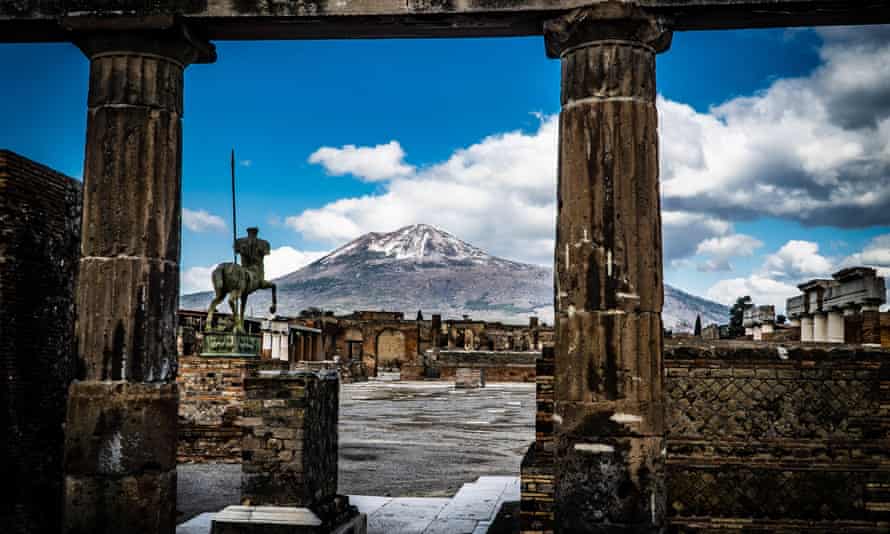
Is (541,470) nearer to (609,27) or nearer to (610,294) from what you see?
(610,294)

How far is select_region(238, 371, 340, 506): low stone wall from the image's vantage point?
7273 millimetres

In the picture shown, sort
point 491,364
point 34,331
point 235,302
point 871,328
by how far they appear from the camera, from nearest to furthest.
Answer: point 34,331 < point 871,328 < point 235,302 < point 491,364

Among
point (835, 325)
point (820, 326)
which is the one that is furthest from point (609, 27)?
point (820, 326)

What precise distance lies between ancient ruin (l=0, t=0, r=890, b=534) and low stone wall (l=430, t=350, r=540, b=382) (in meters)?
36.9

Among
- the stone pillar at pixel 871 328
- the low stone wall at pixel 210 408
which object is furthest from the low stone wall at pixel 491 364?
the low stone wall at pixel 210 408

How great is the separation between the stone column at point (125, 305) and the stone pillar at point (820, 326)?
→ 1805cm

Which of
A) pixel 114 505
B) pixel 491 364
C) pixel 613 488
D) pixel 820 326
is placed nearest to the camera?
pixel 613 488

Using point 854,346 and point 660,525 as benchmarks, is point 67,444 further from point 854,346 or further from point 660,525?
point 854,346

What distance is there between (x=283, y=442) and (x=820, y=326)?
16.9 metres

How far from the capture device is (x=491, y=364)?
46.3 m

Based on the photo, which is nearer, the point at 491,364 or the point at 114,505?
the point at 114,505

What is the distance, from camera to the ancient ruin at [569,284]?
5.64 meters

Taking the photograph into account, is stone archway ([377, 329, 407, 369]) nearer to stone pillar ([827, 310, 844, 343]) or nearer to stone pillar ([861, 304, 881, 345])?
stone pillar ([827, 310, 844, 343])

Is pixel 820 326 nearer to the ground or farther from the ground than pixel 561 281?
nearer to the ground
